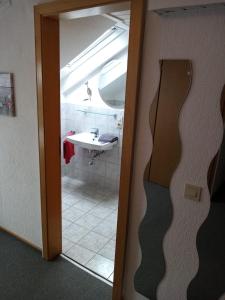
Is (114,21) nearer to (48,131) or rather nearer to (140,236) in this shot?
(48,131)

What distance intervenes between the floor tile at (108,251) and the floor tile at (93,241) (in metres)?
0.04

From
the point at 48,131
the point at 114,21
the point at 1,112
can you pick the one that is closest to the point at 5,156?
the point at 1,112

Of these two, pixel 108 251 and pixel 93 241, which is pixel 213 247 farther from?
pixel 93 241

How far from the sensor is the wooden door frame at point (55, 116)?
1.29 metres

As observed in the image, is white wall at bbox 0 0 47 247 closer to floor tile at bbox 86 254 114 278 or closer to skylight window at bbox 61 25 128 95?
floor tile at bbox 86 254 114 278

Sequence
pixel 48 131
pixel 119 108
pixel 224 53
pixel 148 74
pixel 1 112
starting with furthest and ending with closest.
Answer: pixel 119 108, pixel 1 112, pixel 48 131, pixel 148 74, pixel 224 53

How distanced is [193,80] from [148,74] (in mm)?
246

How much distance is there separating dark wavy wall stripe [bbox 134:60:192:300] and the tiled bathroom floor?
2.12 ft

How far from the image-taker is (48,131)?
6.20 ft

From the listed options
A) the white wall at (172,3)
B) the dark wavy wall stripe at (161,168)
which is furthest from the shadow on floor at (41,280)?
the white wall at (172,3)

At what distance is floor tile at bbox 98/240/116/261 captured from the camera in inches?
90.6

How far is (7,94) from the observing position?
199 centimetres

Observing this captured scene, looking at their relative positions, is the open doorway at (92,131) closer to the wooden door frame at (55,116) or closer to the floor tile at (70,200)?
the floor tile at (70,200)

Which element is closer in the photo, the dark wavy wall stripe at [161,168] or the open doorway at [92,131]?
the dark wavy wall stripe at [161,168]
